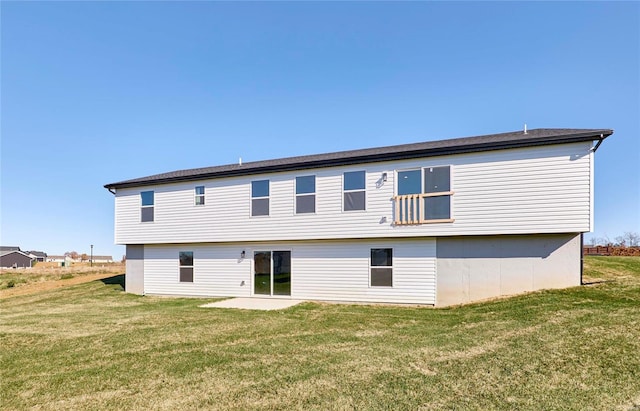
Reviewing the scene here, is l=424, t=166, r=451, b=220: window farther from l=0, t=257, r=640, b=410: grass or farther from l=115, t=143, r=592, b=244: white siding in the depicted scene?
l=0, t=257, r=640, b=410: grass

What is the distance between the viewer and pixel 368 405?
3768mm

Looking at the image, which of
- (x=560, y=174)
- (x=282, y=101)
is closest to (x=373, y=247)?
(x=560, y=174)

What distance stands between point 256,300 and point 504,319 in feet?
27.0

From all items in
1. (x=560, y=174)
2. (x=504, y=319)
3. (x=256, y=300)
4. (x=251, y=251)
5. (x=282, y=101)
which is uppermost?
(x=282, y=101)

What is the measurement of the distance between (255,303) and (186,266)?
457 cm

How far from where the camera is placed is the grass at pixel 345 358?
13.0ft

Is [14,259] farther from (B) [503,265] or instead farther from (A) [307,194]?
(B) [503,265]

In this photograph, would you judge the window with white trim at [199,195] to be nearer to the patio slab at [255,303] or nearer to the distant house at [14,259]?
the patio slab at [255,303]

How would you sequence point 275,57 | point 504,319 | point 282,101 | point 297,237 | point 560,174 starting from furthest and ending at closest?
point 282,101, point 275,57, point 297,237, point 560,174, point 504,319

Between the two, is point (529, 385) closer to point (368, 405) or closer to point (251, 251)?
point (368, 405)

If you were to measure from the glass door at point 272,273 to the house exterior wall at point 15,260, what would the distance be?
73.7 metres

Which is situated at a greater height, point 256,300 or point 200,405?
point 200,405

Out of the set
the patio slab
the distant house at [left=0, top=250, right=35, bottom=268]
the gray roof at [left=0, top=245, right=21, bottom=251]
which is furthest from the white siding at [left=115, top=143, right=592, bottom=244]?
the gray roof at [left=0, top=245, right=21, bottom=251]

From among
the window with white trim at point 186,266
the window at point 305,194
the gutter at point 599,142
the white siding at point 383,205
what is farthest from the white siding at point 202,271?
the gutter at point 599,142
